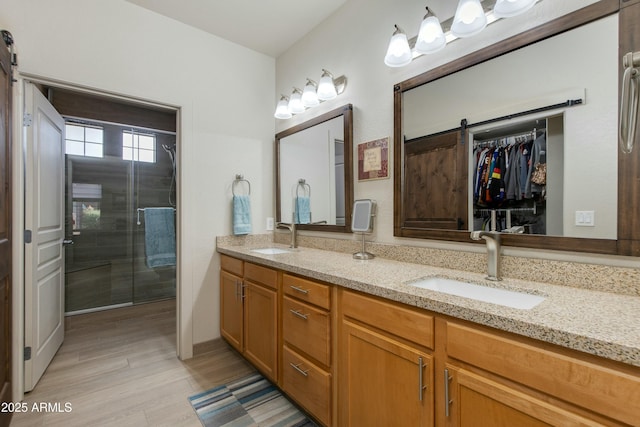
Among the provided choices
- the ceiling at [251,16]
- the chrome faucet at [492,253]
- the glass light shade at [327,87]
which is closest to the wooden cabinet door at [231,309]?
the glass light shade at [327,87]

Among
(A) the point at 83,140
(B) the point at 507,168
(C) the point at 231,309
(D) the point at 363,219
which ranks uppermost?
(A) the point at 83,140

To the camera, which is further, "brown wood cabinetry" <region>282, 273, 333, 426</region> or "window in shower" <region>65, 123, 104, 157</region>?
"window in shower" <region>65, 123, 104, 157</region>

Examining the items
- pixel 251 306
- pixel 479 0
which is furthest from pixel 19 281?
pixel 479 0

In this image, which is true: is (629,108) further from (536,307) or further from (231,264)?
(231,264)

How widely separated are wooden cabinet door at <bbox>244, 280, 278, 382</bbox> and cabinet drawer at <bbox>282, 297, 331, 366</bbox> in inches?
4.9

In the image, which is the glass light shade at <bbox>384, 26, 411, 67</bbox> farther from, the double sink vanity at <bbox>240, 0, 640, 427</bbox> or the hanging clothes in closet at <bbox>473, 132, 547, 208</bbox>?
the hanging clothes in closet at <bbox>473, 132, 547, 208</bbox>

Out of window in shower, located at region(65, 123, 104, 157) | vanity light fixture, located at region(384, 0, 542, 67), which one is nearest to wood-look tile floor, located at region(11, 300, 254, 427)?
window in shower, located at region(65, 123, 104, 157)

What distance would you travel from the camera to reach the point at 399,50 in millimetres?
1693

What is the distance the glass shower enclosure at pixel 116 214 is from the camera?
3447mm

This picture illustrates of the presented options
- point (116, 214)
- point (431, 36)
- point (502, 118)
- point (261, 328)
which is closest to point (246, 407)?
point (261, 328)

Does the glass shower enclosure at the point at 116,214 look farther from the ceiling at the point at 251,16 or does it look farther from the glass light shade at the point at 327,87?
the glass light shade at the point at 327,87

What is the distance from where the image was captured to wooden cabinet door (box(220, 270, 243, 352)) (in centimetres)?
225

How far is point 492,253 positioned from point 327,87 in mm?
1615

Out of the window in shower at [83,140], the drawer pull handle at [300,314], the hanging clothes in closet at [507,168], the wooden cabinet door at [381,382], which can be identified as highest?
the window in shower at [83,140]
